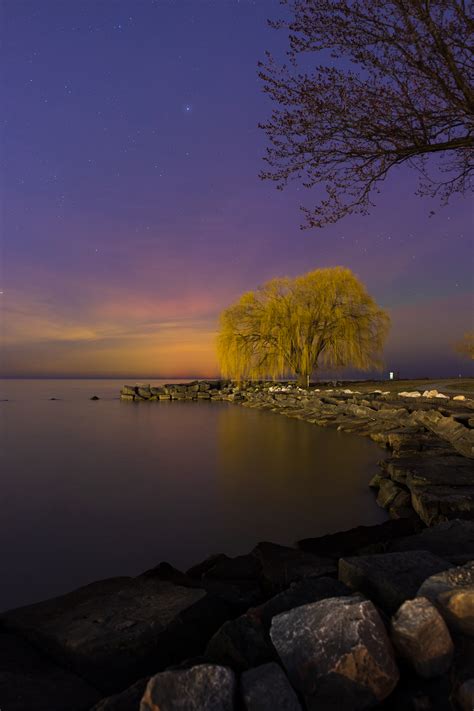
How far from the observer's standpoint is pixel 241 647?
A: 5.69ft

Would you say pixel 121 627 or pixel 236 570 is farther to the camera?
pixel 236 570

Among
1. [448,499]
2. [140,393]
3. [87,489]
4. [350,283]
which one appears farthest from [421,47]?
[140,393]

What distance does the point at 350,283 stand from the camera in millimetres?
24250

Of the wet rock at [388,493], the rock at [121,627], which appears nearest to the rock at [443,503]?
the wet rock at [388,493]

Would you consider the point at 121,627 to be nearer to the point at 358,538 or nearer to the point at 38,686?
the point at 38,686

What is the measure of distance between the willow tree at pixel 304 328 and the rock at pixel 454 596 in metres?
22.7

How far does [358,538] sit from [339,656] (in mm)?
2383

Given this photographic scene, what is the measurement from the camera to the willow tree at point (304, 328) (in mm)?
24078

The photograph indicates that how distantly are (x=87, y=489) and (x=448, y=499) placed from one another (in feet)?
16.0

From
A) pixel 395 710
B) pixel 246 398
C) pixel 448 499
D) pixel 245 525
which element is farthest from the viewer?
pixel 246 398

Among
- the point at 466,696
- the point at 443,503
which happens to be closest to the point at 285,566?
the point at 466,696

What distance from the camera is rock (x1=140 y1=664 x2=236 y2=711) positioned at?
4.84ft

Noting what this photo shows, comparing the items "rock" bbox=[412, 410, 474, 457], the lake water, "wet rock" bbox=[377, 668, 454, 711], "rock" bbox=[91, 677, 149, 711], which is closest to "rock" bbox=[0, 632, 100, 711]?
"rock" bbox=[91, 677, 149, 711]

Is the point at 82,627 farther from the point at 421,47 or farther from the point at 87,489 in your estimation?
the point at 421,47
